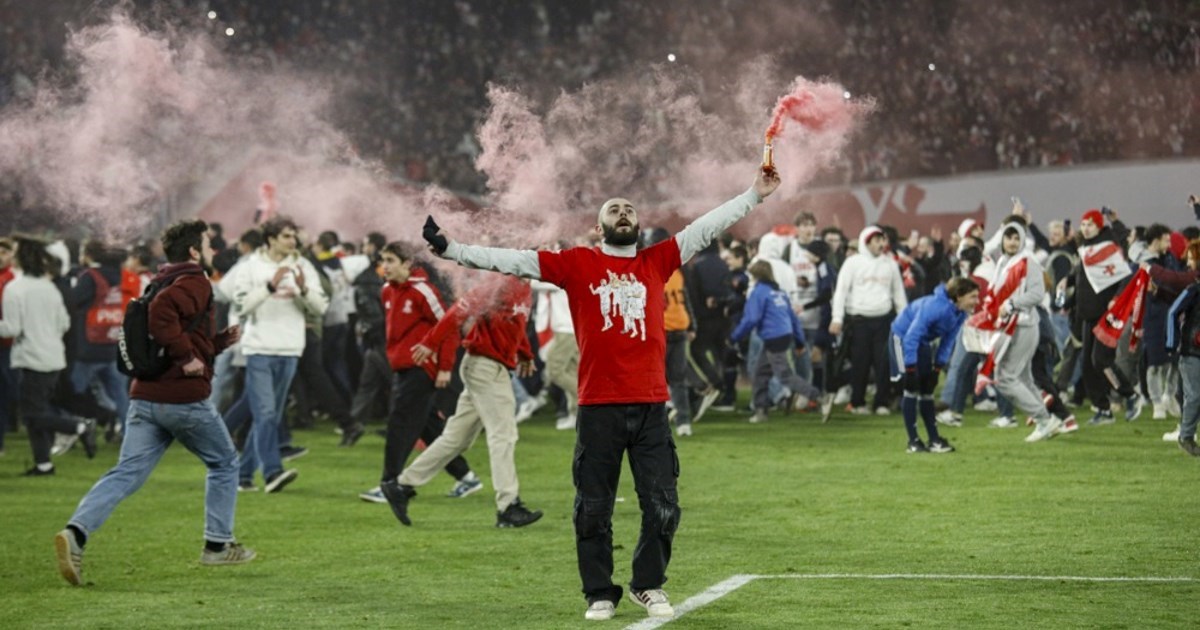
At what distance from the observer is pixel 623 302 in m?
7.67

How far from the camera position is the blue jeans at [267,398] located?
13.2 metres

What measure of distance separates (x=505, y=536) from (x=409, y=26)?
2703 cm

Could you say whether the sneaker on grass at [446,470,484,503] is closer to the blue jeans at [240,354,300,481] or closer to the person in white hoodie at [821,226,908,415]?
the blue jeans at [240,354,300,481]

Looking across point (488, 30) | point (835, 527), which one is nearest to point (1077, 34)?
point (488, 30)

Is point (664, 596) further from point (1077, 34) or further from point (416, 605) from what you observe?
point (1077, 34)

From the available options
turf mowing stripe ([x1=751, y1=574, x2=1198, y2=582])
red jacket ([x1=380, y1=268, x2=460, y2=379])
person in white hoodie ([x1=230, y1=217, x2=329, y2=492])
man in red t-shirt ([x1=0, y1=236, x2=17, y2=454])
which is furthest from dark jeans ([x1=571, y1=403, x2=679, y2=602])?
man in red t-shirt ([x1=0, y1=236, x2=17, y2=454])

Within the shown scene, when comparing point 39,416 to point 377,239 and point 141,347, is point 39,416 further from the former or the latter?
point 141,347

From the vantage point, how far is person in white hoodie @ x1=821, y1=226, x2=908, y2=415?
18.4 metres

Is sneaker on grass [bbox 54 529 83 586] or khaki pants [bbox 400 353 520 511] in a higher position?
khaki pants [bbox 400 353 520 511]

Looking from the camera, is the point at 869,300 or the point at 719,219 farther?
the point at 869,300

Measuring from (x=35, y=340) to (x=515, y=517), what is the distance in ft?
20.6

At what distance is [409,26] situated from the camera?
1430 inches

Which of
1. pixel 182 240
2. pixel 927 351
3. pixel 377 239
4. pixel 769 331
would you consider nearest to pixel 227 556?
pixel 182 240

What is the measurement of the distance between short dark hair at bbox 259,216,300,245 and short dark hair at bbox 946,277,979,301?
5756 millimetres
